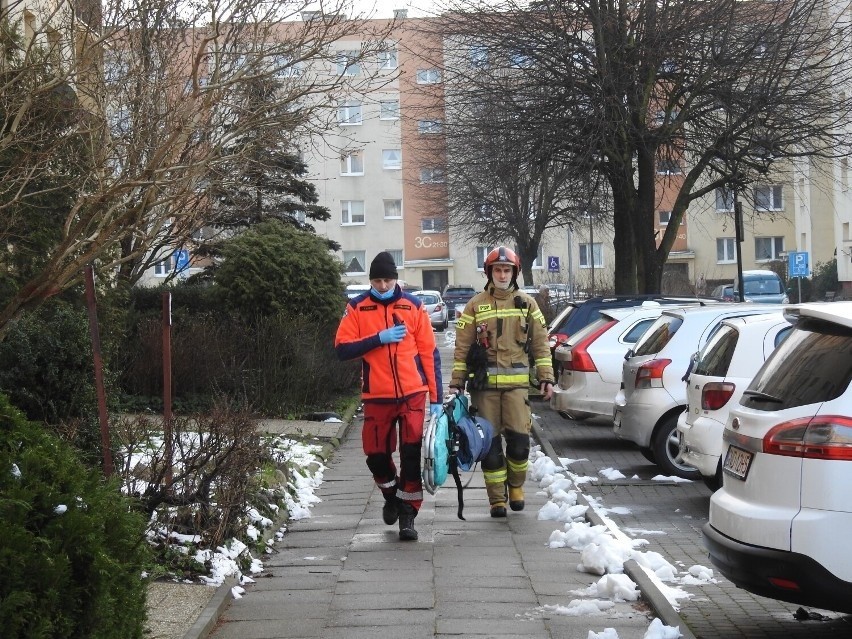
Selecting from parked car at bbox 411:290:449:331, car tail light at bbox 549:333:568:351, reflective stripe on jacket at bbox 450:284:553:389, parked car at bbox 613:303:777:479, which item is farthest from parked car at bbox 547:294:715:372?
parked car at bbox 411:290:449:331

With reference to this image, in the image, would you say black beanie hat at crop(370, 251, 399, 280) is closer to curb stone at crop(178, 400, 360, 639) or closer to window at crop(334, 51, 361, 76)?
window at crop(334, 51, 361, 76)

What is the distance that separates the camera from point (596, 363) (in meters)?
14.4

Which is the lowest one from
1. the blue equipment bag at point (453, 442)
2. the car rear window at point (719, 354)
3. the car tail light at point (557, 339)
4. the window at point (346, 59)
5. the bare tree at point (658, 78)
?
the blue equipment bag at point (453, 442)

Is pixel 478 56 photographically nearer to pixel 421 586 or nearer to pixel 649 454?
pixel 649 454

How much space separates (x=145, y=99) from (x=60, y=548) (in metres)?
6.10

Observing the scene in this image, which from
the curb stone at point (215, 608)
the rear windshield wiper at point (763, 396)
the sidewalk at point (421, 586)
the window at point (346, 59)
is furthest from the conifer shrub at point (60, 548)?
the window at point (346, 59)

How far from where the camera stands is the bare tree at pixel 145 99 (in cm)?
873

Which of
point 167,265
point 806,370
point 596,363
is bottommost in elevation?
point 596,363

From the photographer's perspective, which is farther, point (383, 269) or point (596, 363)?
point (596, 363)

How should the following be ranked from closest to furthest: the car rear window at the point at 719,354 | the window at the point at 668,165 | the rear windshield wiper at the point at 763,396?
the rear windshield wiper at the point at 763,396 < the car rear window at the point at 719,354 < the window at the point at 668,165

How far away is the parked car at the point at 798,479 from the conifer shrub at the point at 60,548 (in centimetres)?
270

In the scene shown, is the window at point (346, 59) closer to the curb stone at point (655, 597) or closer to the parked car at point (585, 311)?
the curb stone at point (655, 597)

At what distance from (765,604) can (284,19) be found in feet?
19.8

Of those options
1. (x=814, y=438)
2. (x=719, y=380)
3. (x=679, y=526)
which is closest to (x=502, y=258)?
(x=719, y=380)
